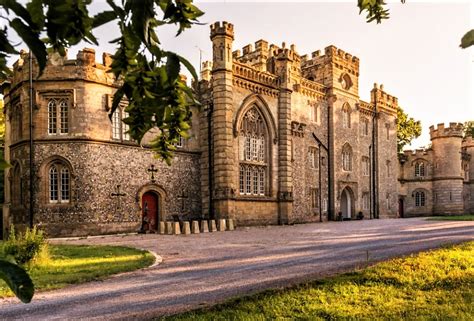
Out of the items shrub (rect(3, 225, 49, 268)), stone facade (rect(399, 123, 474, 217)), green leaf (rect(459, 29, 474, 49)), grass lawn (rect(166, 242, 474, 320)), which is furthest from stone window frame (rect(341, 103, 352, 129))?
green leaf (rect(459, 29, 474, 49))

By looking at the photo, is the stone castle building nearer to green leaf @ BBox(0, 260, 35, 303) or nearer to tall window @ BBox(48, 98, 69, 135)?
tall window @ BBox(48, 98, 69, 135)

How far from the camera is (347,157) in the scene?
39281 mm

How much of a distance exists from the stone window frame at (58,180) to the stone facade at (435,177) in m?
40.1

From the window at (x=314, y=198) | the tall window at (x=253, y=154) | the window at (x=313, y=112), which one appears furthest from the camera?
the window at (x=313, y=112)

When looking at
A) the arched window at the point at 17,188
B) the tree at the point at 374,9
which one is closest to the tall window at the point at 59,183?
the arched window at the point at 17,188

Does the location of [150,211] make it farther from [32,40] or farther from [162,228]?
[32,40]

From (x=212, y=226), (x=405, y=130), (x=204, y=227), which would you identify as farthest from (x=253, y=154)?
(x=405, y=130)

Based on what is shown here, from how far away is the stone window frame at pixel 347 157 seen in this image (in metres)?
38.7

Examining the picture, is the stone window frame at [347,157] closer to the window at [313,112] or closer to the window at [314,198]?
the window at [313,112]

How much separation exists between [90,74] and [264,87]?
12.1 metres

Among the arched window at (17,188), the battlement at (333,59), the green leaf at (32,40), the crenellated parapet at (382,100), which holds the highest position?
the battlement at (333,59)

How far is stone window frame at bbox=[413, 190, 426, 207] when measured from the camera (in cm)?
5096

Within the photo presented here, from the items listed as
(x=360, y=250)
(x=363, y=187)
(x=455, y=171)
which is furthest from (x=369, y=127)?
(x=360, y=250)

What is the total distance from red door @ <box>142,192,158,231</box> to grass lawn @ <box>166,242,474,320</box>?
18.0 metres
